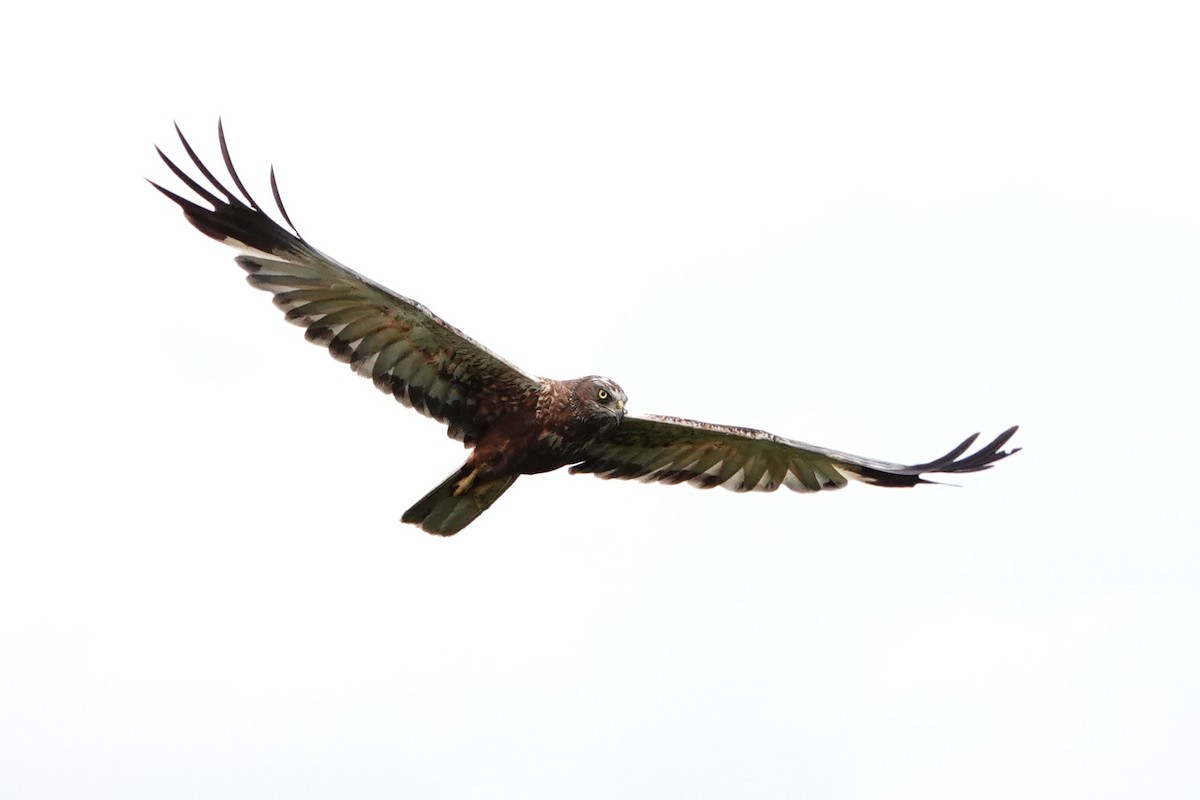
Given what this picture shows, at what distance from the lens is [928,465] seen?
16.8 metres

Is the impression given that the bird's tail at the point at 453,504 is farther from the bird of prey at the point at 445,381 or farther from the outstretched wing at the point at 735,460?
the outstretched wing at the point at 735,460

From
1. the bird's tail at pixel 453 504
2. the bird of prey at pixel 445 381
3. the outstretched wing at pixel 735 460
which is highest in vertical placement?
the outstretched wing at pixel 735 460

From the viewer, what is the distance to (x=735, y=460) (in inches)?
681

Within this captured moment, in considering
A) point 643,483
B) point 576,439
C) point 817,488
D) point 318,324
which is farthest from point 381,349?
point 817,488

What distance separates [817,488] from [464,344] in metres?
3.94

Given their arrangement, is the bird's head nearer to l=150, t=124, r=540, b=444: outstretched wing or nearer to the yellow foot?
l=150, t=124, r=540, b=444: outstretched wing

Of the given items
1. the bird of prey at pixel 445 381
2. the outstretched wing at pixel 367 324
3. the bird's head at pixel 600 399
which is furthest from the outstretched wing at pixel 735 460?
the outstretched wing at pixel 367 324

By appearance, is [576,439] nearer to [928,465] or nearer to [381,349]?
[381,349]

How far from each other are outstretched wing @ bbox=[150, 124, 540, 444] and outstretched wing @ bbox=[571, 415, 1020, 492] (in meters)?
1.28

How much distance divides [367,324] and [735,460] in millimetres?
3778

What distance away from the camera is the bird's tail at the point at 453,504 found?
50.5 feet

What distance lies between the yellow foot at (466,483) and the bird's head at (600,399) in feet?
3.30

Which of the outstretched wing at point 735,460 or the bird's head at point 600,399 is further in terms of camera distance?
the outstretched wing at point 735,460

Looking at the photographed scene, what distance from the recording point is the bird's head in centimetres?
1534
